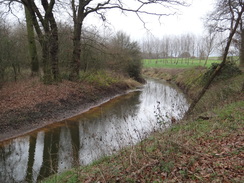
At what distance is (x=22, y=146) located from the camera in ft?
28.3

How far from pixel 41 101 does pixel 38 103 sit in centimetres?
39

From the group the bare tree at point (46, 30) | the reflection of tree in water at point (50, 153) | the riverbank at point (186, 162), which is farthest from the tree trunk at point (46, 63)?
the riverbank at point (186, 162)

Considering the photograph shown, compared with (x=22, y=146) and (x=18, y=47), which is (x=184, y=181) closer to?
(x=22, y=146)

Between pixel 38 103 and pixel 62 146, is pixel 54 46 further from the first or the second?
pixel 62 146

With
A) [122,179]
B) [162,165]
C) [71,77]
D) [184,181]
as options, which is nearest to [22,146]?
[122,179]

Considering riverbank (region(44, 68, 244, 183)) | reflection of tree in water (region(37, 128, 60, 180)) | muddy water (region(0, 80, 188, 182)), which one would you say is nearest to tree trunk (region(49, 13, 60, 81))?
muddy water (region(0, 80, 188, 182))

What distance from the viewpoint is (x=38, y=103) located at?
41.1 feet

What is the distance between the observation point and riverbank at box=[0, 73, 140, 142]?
10.4 m

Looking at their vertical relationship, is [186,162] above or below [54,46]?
below

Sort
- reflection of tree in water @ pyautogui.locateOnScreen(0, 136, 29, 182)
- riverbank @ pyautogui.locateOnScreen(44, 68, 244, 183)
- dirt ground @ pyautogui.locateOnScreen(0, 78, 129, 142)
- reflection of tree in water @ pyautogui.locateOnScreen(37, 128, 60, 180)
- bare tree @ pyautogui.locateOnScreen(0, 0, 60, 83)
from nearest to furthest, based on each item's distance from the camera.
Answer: riverbank @ pyautogui.locateOnScreen(44, 68, 244, 183)
reflection of tree in water @ pyautogui.locateOnScreen(0, 136, 29, 182)
reflection of tree in water @ pyautogui.locateOnScreen(37, 128, 60, 180)
dirt ground @ pyautogui.locateOnScreen(0, 78, 129, 142)
bare tree @ pyautogui.locateOnScreen(0, 0, 60, 83)

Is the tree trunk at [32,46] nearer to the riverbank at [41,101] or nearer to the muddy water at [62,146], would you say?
the riverbank at [41,101]

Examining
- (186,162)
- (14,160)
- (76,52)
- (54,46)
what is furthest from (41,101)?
(186,162)

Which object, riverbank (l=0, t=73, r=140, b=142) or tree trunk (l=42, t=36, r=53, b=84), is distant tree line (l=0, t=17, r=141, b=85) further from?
riverbank (l=0, t=73, r=140, b=142)

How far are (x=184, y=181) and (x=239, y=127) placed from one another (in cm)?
342
